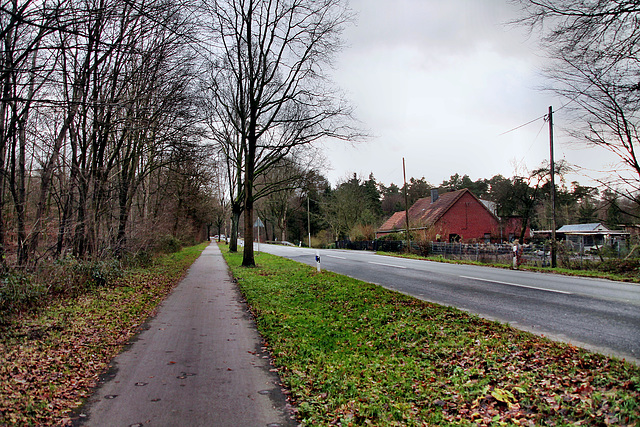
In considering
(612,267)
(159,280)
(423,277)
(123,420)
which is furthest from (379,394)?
(612,267)

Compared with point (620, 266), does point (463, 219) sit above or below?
above

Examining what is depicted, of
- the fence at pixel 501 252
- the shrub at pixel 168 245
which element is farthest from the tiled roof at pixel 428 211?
the shrub at pixel 168 245

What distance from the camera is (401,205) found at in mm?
82562

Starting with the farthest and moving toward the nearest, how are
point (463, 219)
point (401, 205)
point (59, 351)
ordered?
point (401, 205)
point (463, 219)
point (59, 351)

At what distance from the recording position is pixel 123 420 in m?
3.95

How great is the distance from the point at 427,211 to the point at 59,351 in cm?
4609

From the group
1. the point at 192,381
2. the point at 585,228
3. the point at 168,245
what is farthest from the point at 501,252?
the point at 585,228

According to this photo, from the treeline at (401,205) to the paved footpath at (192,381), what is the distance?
14646mm

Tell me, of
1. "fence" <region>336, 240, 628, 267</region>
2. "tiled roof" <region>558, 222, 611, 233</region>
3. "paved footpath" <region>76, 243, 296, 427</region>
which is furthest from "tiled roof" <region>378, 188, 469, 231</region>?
"paved footpath" <region>76, 243, 296, 427</region>

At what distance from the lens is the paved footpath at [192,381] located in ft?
13.2

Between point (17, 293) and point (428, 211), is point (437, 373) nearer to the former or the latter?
point (17, 293)

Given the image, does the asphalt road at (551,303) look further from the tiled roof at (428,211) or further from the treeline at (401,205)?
the tiled roof at (428,211)

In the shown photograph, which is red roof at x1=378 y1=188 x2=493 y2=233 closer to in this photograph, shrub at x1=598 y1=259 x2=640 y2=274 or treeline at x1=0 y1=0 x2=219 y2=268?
shrub at x1=598 y1=259 x2=640 y2=274

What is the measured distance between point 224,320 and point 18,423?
471 cm
